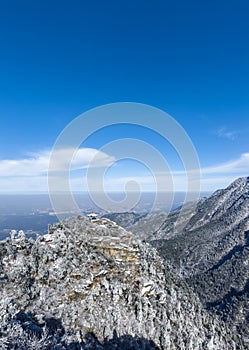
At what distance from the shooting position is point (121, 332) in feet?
118

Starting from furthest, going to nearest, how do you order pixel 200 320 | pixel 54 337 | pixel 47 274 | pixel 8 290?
pixel 200 320 → pixel 47 274 → pixel 8 290 → pixel 54 337

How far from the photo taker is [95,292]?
38500 mm

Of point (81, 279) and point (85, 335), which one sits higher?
point (81, 279)

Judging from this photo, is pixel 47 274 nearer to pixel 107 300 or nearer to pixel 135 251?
pixel 107 300

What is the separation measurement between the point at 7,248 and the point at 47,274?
7466 millimetres

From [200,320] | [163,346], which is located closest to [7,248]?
[163,346]

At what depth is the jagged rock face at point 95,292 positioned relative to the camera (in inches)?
1256

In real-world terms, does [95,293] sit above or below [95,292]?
below

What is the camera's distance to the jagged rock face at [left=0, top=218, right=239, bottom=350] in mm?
31891

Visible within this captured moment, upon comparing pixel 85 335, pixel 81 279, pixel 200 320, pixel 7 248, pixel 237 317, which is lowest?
pixel 237 317

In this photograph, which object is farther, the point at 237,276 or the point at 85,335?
the point at 237,276

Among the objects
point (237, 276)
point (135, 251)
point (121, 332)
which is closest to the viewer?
point (121, 332)

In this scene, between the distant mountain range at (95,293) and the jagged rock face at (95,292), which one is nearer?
the distant mountain range at (95,293)

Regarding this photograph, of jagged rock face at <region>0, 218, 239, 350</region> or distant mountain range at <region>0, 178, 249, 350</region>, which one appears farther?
jagged rock face at <region>0, 218, 239, 350</region>
